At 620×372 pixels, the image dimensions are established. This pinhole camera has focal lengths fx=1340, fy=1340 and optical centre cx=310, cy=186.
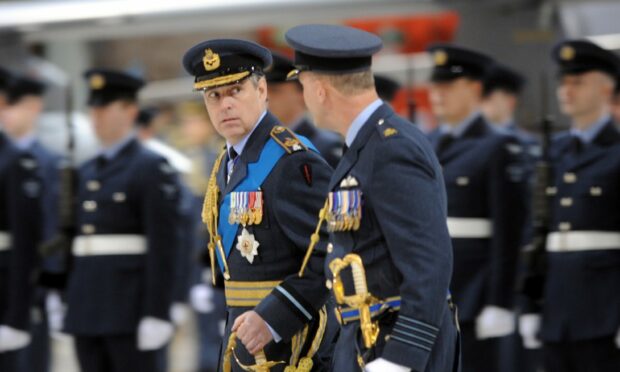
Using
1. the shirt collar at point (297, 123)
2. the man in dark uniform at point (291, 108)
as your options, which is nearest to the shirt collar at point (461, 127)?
the man in dark uniform at point (291, 108)

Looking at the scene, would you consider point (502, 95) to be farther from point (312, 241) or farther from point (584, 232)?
point (312, 241)

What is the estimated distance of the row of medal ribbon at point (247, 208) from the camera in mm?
3998

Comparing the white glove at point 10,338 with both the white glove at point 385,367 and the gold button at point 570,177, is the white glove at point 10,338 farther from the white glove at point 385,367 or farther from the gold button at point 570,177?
the white glove at point 385,367

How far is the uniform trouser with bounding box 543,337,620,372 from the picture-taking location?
5.21 meters

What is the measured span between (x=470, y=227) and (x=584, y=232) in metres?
0.79

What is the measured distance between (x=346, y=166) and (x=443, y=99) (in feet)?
9.65

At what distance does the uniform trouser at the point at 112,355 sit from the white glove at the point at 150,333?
39mm

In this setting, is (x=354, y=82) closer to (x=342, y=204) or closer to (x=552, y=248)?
(x=342, y=204)

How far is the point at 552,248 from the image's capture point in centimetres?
548

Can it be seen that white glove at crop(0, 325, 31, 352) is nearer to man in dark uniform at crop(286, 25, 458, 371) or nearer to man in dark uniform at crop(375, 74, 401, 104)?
man in dark uniform at crop(375, 74, 401, 104)

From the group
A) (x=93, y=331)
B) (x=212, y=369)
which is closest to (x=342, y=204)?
(x=93, y=331)

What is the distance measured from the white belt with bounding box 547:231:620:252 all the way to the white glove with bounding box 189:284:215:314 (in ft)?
11.6

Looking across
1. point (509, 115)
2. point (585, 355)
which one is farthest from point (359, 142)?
point (509, 115)

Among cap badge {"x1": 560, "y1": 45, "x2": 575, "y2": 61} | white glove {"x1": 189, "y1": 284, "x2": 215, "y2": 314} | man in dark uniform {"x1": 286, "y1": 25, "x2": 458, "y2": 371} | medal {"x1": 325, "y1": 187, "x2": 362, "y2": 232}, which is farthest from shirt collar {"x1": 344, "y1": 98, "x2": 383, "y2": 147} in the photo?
white glove {"x1": 189, "y1": 284, "x2": 215, "y2": 314}
